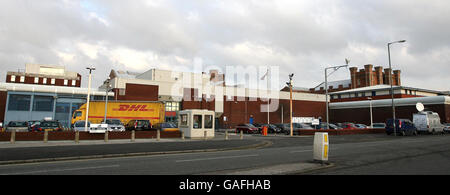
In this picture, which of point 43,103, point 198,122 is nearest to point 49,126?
point 198,122

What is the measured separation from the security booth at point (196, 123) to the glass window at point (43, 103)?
117 ft

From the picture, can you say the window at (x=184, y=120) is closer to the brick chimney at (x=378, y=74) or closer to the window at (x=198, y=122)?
the window at (x=198, y=122)

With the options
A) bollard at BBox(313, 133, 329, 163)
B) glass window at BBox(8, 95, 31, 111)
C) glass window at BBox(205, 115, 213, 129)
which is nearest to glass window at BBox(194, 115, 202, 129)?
glass window at BBox(205, 115, 213, 129)

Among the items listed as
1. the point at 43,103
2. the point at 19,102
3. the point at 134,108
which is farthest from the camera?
the point at 43,103

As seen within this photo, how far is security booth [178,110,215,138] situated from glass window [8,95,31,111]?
3690cm

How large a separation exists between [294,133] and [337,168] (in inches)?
1064

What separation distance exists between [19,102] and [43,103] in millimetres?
3448

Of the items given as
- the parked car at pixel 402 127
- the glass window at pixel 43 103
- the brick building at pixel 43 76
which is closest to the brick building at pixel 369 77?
the parked car at pixel 402 127

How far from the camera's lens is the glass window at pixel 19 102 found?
47.3m

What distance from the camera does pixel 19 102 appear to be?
157 ft

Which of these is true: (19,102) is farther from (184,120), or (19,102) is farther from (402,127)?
(402,127)

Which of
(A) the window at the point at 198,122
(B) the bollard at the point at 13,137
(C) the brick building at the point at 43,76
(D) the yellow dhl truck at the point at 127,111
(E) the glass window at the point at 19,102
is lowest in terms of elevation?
(B) the bollard at the point at 13,137

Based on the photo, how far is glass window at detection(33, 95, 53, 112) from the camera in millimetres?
48716
